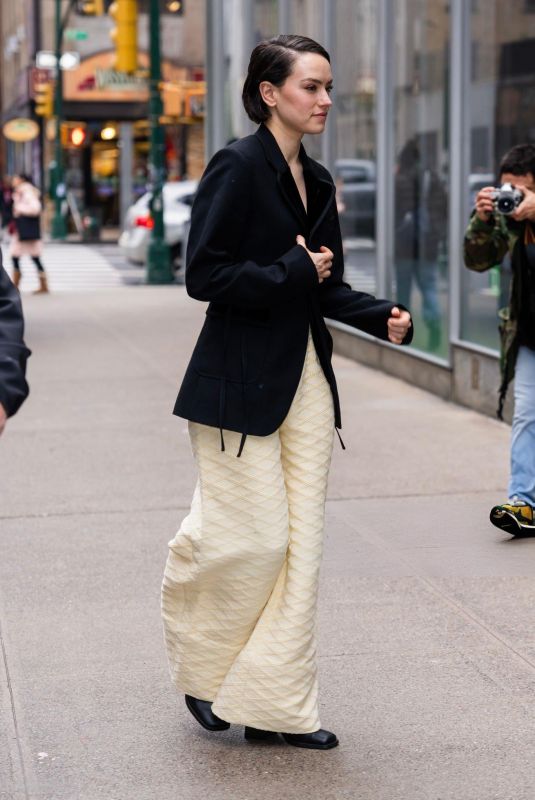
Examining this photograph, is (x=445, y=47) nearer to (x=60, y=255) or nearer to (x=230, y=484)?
(x=230, y=484)

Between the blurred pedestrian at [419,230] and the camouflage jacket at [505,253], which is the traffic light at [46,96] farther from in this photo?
the camouflage jacket at [505,253]

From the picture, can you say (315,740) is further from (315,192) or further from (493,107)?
(493,107)

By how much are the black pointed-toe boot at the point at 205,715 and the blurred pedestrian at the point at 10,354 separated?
1.49 m

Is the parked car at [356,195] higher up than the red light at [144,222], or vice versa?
the parked car at [356,195]

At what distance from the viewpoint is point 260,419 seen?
4.01 m

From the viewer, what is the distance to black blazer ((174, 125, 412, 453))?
13.0ft

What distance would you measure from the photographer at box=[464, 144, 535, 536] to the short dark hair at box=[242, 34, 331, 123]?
2.38 m

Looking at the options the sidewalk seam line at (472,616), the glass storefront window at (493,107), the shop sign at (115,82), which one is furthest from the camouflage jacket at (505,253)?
the shop sign at (115,82)

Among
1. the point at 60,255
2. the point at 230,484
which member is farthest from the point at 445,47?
the point at 60,255

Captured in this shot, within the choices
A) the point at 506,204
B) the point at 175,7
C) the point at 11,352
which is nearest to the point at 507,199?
the point at 506,204

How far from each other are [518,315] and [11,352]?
3879mm

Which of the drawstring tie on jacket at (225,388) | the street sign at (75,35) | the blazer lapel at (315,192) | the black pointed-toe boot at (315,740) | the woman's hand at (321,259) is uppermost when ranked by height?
the street sign at (75,35)

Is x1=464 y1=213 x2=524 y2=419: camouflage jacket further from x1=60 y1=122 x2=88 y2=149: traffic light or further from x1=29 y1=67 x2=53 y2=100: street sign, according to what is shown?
x1=29 y1=67 x2=53 y2=100: street sign

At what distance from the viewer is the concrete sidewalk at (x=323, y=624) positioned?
13.1ft
